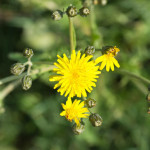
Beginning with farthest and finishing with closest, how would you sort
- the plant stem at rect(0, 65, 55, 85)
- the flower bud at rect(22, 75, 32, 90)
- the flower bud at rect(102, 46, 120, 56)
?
1. the plant stem at rect(0, 65, 55, 85)
2. the flower bud at rect(22, 75, 32, 90)
3. the flower bud at rect(102, 46, 120, 56)

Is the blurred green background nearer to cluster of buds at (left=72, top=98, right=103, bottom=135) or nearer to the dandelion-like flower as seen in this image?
the dandelion-like flower

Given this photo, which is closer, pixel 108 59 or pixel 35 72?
pixel 108 59

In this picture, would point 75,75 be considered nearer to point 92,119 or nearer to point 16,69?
point 92,119

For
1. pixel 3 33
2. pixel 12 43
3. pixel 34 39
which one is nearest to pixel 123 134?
pixel 34 39

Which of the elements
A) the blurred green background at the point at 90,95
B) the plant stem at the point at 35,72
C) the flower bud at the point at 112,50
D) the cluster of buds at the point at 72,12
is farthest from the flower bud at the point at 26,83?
the blurred green background at the point at 90,95

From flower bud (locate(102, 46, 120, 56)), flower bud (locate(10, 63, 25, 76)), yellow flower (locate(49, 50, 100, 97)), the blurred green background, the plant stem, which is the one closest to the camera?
yellow flower (locate(49, 50, 100, 97))

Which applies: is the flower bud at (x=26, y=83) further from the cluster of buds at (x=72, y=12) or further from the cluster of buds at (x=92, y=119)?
the cluster of buds at (x=72, y=12)

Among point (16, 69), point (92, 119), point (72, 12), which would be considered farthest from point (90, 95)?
point (72, 12)

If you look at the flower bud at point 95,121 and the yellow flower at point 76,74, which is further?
the flower bud at point 95,121

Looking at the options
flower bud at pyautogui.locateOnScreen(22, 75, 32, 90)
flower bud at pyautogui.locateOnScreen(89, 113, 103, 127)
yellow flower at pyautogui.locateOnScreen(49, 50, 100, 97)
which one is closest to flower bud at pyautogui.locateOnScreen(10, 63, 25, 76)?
flower bud at pyautogui.locateOnScreen(22, 75, 32, 90)

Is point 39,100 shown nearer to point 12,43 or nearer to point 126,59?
point 12,43
